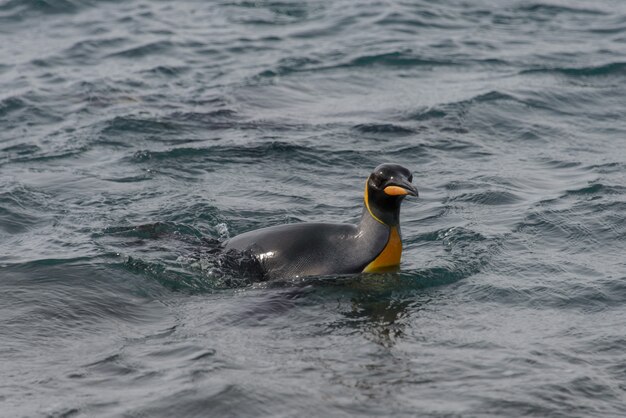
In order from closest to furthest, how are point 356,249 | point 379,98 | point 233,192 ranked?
1. point 356,249
2. point 233,192
3. point 379,98

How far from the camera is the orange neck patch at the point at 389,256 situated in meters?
10.1

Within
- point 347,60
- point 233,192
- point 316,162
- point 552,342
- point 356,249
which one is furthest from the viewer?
point 347,60

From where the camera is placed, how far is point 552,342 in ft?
28.8

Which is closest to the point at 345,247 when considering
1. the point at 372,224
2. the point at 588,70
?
the point at 372,224

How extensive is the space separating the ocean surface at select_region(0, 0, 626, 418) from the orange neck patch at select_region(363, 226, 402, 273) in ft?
0.57

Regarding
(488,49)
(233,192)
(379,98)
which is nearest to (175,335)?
(233,192)

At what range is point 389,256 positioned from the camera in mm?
10141

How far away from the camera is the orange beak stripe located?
31.6ft

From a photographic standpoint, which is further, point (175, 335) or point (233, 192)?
point (233, 192)

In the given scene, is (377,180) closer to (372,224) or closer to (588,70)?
(372,224)

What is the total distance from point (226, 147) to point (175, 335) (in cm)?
606

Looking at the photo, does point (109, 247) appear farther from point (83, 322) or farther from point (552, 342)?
point (552, 342)

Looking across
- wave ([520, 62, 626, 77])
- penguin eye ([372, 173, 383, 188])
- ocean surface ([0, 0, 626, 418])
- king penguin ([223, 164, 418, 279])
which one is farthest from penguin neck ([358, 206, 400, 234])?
wave ([520, 62, 626, 77])

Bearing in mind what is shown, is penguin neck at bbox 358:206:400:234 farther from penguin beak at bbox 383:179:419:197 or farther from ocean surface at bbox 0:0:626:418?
ocean surface at bbox 0:0:626:418
